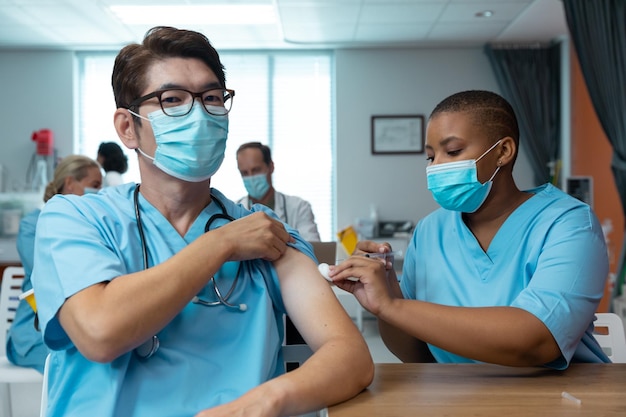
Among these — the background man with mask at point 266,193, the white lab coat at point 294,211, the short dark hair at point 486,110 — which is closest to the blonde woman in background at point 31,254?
the background man with mask at point 266,193

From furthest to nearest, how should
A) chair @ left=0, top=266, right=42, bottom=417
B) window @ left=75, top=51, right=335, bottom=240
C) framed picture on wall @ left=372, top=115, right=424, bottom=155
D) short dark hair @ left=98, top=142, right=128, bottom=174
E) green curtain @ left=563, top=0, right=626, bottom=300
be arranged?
window @ left=75, top=51, right=335, bottom=240
framed picture on wall @ left=372, top=115, right=424, bottom=155
short dark hair @ left=98, top=142, right=128, bottom=174
green curtain @ left=563, top=0, right=626, bottom=300
chair @ left=0, top=266, right=42, bottom=417

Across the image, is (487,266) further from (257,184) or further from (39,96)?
(39,96)

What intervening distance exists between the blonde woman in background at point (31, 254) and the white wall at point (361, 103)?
11.1 ft

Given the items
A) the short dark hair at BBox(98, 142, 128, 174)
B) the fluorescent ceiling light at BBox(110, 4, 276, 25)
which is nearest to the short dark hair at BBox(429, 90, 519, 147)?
the short dark hair at BBox(98, 142, 128, 174)

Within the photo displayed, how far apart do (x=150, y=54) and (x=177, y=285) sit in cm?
48

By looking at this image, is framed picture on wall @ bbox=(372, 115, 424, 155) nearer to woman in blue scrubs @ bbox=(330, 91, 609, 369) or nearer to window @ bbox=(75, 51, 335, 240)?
window @ bbox=(75, 51, 335, 240)

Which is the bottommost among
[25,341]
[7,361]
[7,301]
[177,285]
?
[7,361]

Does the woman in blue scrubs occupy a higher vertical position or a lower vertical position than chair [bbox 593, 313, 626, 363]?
higher

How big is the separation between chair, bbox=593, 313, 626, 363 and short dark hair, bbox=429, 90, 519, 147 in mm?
538

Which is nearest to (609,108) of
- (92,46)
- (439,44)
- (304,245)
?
(439,44)

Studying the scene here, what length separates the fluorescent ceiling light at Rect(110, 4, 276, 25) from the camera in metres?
5.16

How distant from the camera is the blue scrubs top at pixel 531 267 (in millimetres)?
1277

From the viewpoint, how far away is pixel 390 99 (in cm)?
639

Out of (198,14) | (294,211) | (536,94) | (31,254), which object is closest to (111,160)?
(198,14)
